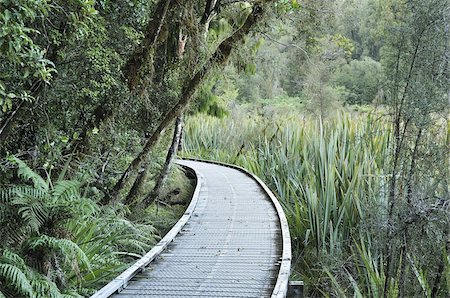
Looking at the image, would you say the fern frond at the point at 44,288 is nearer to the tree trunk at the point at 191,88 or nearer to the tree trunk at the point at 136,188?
the tree trunk at the point at 191,88

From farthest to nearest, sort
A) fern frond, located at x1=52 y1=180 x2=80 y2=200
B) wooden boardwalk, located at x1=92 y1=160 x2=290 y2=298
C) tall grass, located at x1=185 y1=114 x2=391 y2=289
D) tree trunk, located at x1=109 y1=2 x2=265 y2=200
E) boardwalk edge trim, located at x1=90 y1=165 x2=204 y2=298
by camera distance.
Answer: tree trunk, located at x1=109 y1=2 x2=265 y2=200 < tall grass, located at x1=185 y1=114 x2=391 y2=289 < wooden boardwalk, located at x1=92 y1=160 x2=290 y2=298 < fern frond, located at x1=52 y1=180 x2=80 y2=200 < boardwalk edge trim, located at x1=90 y1=165 x2=204 y2=298

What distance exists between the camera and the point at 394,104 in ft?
13.5

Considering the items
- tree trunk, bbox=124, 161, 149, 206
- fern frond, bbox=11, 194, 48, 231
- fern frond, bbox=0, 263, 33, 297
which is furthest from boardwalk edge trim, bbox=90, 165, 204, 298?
tree trunk, bbox=124, 161, 149, 206

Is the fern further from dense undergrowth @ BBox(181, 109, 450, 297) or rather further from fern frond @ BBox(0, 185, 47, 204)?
dense undergrowth @ BBox(181, 109, 450, 297)

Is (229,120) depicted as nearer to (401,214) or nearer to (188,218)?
(188,218)

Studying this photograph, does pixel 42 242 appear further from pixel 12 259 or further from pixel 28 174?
pixel 28 174

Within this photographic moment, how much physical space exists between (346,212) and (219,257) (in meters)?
2.00

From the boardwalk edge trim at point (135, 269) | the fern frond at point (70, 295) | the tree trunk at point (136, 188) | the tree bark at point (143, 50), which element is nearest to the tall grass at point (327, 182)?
the boardwalk edge trim at point (135, 269)

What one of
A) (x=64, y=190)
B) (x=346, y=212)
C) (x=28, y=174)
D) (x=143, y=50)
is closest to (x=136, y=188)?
(x=143, y=50)

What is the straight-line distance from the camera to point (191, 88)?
701 cm

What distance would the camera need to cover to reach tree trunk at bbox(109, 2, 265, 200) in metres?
6.57

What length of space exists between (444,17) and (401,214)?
5.42ft

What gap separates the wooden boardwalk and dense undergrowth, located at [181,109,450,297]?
51 centimetres

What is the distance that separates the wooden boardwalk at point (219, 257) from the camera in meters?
4.01
